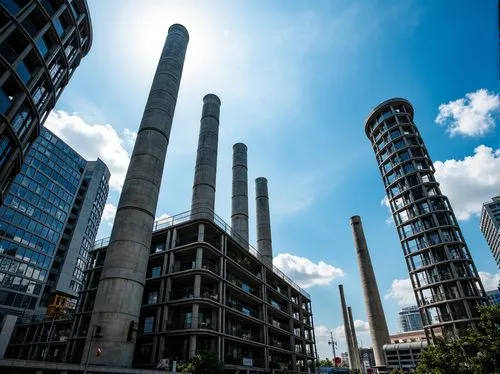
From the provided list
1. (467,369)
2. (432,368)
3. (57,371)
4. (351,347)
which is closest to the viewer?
(57,371)

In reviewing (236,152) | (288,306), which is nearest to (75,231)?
(236,152)

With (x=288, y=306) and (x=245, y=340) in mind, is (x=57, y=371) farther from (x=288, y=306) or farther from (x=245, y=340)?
(x=288, y=306)

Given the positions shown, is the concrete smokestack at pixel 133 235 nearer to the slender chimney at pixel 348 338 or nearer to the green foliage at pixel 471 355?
the green foliage at pixel 471 355

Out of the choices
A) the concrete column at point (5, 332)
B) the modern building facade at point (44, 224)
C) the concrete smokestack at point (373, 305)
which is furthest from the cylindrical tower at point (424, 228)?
the modern building facade at point (44, 224)

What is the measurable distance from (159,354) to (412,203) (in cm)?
4546

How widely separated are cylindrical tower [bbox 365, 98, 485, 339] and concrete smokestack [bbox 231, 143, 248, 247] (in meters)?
27.2

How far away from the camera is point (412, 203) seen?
52688 millimetres

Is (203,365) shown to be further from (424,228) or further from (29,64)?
(424,228)

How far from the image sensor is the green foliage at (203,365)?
22891 millimetres

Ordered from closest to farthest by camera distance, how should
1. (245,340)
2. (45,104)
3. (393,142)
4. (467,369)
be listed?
(467,369) < (45,104) < (245,340) < (393,142)

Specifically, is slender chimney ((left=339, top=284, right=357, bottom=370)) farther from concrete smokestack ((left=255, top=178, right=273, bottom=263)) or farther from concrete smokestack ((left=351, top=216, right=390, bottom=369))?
concrete smokestack ((left=255, top=178, right=273, bottom=263))

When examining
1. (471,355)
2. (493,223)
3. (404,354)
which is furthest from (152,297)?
(493,223)

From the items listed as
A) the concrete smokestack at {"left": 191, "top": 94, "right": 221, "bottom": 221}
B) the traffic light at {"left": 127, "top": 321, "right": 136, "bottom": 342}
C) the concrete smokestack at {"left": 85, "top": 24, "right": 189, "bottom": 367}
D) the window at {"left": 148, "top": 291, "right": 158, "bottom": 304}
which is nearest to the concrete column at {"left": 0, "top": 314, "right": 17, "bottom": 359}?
the concrete smokestack at {"left": 85, "top": 24, "right": 189, "bottom": 367}

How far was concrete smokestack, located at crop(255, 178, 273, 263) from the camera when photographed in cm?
5628
